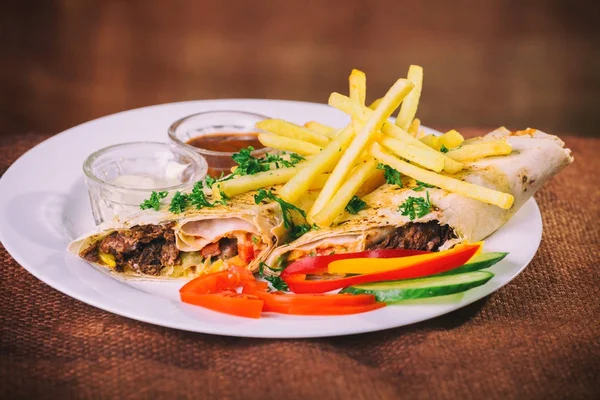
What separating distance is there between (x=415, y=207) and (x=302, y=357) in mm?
1233

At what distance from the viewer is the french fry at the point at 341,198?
420cm

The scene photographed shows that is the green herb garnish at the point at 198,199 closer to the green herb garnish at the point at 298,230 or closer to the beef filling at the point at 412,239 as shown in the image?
the green herb garnish at the point at 298,230

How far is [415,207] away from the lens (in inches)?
171

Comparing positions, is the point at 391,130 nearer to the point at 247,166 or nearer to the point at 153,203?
the point at 247,166

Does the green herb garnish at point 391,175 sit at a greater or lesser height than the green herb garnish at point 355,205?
greater

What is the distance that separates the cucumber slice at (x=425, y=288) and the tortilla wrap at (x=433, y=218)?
456 millimetres

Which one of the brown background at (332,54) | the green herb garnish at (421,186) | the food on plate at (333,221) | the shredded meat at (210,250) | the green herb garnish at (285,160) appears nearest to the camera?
the food on plate at (333,221)

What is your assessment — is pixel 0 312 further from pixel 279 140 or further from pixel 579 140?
pixel 579 140

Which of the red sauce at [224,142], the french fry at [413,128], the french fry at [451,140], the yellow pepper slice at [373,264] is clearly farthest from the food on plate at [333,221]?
the red sauce at [224,142]

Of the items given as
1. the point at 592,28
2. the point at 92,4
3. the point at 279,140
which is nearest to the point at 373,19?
the point at 592,28

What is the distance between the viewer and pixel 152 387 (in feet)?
10.7

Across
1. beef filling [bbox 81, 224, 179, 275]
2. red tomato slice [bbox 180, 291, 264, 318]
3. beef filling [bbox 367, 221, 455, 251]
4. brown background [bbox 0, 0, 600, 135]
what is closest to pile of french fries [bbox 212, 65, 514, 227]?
beef filling [bbox 367, 221, 455, 251]

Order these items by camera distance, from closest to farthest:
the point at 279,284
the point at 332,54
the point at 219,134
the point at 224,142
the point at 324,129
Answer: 1. the point at 279,284
2. the point at 324,129
3. the point at 224,142
4. the point at 219,134
5. the point at 332,54

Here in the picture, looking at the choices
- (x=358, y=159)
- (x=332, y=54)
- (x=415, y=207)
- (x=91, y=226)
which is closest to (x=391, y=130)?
(x=358, y=159)
